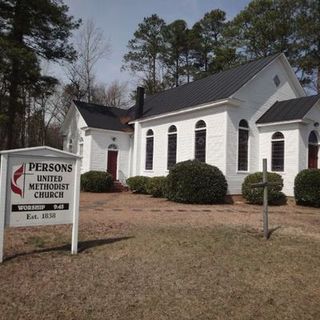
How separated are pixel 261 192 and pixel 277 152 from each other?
3.11 m

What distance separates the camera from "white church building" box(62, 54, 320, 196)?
680 inches

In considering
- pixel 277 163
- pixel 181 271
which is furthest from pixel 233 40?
pixel 181 271

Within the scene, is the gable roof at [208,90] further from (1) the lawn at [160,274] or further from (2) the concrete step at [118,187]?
(1) the lawn at [160,274]

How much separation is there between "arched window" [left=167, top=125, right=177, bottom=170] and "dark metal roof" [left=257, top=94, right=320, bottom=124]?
5.04m

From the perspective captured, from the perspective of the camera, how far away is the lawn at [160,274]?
166 inches

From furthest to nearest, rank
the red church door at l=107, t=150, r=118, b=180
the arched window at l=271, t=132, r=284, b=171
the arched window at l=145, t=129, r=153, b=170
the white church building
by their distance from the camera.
Result: the red church door at l=107, t=150, r=118, b=180 < the arched window at l=145, t=129, r=153, b=170 < the arched window at l=271, t=132, r=284, b=171 < the white church building

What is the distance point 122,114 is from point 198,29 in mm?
19501

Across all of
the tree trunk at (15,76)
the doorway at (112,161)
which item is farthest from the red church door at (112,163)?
the tree trunk at (15,76)

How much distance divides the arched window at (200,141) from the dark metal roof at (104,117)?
7.96 m

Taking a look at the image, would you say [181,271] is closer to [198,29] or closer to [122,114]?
[122,114]

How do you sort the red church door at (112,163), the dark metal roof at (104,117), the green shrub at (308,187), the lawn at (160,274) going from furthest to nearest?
the dark metal roof at (104,117) → the red church door at (112,163) → the green shrub at (308,187) → the lawn at (160,274)

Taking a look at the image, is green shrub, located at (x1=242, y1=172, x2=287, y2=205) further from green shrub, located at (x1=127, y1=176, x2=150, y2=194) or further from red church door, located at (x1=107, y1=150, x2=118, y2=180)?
red church door, located at (x1=107, y1=150, x2=118, y2=180)

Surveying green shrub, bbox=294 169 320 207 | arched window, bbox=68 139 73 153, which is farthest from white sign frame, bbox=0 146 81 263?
arched window, bbox=68 139 73 153

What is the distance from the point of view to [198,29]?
42219 mm
